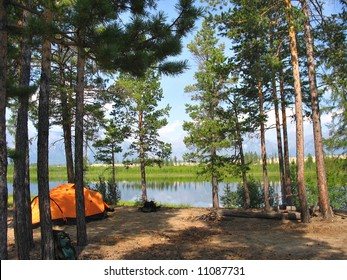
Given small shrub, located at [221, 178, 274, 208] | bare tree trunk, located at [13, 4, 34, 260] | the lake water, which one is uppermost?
bare tree trunk, located at [13, 4, 34, 260]

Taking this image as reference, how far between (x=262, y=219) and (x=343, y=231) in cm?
352

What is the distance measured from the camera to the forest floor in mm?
→ 8039

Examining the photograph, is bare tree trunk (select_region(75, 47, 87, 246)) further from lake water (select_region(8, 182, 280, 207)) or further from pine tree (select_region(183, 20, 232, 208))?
lake water (select_region(8, 182, 280, 207))

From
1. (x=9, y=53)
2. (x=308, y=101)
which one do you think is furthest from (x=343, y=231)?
(x=9, y=53)

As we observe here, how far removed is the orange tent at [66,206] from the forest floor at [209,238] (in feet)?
1.62

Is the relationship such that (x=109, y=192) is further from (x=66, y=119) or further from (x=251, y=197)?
(x=251, y=197)

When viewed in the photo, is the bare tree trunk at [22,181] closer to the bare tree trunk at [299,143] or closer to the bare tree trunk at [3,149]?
the bare tree trunk at [3,149]

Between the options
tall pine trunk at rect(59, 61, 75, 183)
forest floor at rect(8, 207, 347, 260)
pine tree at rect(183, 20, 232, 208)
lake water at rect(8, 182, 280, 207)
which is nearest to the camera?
forest floor at rect(8, 207, 347, 260)

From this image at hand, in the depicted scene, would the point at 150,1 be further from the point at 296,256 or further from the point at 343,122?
the point at 343,122

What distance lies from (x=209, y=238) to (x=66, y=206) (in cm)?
630

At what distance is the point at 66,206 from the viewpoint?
1316 cm

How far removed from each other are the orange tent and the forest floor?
49cm

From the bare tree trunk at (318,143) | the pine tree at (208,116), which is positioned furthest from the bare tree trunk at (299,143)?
the pine tree at (208,116)

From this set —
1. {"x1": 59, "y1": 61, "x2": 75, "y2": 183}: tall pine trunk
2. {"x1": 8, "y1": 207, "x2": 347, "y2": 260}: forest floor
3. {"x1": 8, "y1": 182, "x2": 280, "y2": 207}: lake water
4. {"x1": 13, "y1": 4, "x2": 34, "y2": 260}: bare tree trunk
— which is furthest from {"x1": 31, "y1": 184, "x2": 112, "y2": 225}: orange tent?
{"x1": 8, "y1": 182, "x2": 280, "y2": 207}: lake water
